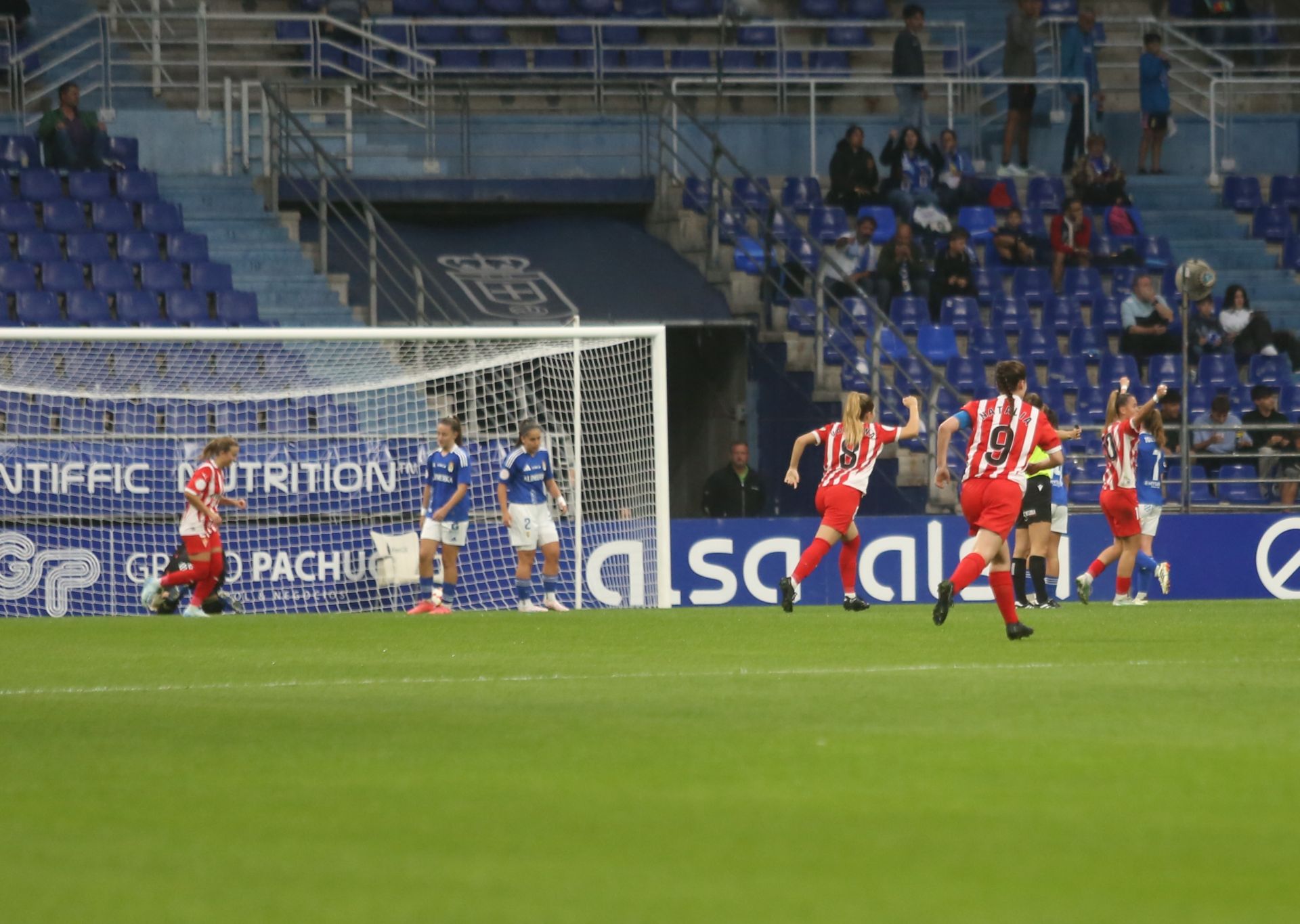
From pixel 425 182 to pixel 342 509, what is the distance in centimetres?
599

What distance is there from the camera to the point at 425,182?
23.3 meters

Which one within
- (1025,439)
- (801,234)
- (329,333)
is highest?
(801,234)

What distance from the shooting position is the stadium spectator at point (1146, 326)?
22.5m

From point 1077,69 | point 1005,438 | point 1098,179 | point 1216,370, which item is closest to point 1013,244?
point 1098,179

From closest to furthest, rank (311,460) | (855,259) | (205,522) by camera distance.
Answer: (205,522) → (311,460) → (855,259)

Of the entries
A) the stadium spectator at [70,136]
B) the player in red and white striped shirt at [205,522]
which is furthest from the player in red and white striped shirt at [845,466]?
the stadium spectator at [70,136]

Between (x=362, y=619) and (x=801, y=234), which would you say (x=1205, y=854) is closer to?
(x=362, y=619)

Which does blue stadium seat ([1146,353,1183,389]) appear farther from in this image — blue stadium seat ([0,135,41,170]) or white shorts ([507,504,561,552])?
blue stadium seat ([0,135,41,170])

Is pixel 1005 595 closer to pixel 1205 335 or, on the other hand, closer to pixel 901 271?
pixel 901 271

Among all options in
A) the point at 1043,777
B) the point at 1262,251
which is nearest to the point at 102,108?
the point at 1262,251

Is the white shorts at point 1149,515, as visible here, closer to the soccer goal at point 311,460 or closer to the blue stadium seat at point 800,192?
the soccer goal at point 311,460

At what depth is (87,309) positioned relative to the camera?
20141mm

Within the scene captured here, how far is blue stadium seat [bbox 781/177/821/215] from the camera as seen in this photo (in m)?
23.9

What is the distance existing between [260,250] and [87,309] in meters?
2.59
